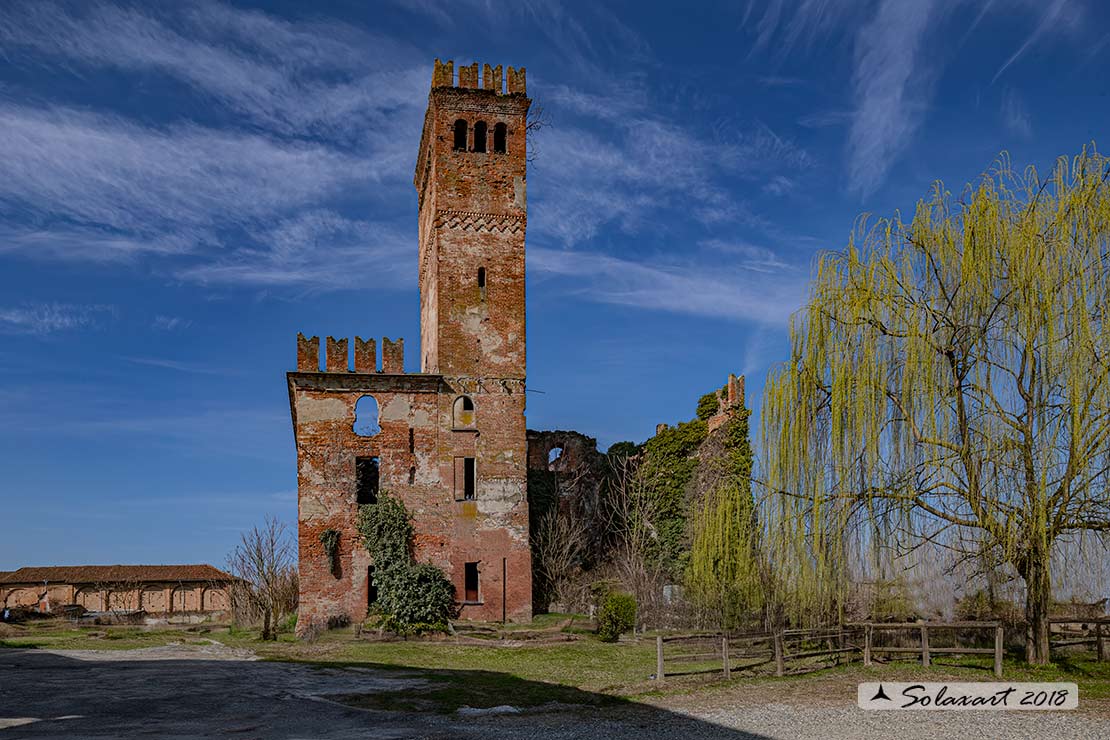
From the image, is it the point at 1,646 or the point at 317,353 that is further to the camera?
the point at 317,353

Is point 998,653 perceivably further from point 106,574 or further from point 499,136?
point 106,574

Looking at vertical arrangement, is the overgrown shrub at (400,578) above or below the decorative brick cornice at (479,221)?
below

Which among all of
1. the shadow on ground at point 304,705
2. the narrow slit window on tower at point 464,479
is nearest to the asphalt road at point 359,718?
the shadow on ground at point 304,705

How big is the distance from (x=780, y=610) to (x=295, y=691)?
10.9 meters

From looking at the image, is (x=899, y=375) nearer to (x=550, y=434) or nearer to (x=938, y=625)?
(x=938, y=625)

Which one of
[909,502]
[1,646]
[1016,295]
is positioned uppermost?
[1016,295]

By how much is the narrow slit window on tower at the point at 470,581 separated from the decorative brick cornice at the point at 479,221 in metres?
10.4

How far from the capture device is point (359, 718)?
13516mm

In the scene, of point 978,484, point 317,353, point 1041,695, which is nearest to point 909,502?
point 978,484

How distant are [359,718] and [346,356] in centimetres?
1694

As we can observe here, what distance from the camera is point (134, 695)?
15469mm

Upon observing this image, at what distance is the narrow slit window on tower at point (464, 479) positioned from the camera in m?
29.3

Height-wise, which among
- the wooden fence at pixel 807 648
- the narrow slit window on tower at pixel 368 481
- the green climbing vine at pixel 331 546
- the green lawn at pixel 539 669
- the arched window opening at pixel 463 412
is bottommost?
the green lawn at pixel 539 669

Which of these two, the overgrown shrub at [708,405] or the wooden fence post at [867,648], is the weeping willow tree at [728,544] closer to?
the wooden fence post at [867,648]
